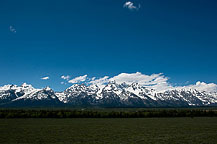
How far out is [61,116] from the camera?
130 metres

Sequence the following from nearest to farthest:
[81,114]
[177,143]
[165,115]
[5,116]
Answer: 1. [177,143]
2. [5,116]
3. [81,114]
4. [165,115]

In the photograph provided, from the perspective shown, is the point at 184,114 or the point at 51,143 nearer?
the point at 51,143

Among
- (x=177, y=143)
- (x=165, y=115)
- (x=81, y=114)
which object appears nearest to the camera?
(x=177, y=143)

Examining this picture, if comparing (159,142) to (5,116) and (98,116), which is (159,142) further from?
(5,116)

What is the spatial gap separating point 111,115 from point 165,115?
3899 cm

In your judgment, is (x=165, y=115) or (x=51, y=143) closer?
(x=51, y=143)

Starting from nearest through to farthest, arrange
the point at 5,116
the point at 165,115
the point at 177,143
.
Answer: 1. the point at 177,143
2. the point at 5,116
3. the point at 165,115

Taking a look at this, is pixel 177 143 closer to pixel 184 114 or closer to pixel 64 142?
pixel 64 142

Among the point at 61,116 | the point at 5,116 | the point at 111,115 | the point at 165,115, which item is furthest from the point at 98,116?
the point at 5,116

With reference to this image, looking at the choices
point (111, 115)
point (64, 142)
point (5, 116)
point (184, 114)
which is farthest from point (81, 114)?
point (64, 142)

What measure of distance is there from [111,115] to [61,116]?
32.7 m

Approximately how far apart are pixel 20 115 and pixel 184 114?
110 meters

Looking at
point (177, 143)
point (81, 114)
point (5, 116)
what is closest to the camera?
point (177, 143)

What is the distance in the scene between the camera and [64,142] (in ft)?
134
